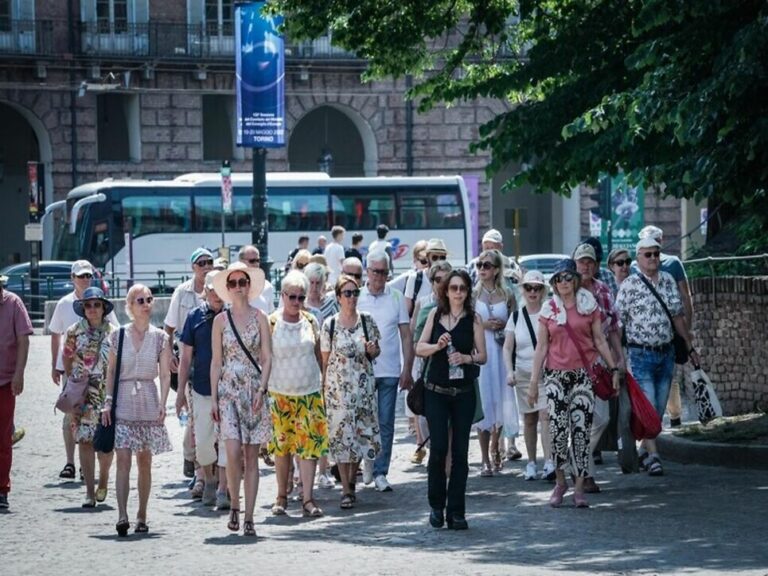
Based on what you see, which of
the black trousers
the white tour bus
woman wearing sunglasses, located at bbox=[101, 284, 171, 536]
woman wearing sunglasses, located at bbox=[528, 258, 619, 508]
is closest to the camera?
the black trousers

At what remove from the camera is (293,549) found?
11539 millimetres

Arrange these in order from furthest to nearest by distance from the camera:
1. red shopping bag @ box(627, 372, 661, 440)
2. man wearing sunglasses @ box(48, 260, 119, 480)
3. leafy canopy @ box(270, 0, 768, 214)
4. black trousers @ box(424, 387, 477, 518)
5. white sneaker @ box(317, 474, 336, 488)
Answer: man wearing sunglasses @ box(48, 260, 119, 480) → white sneaker @ box(317, 474, 336, 488) → red shopping bag @ box(627, 372, 661, 440) → leafy canopy @ box(270, 0, 768, 214) → black trousers @ box(424, 387, 477, 518)

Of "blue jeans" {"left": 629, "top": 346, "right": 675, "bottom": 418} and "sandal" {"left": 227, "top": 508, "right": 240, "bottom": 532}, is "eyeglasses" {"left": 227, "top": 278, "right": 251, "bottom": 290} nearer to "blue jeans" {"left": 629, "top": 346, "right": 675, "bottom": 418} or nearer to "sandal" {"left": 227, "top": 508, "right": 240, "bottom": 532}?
"sandal" {"left": 227, "top": 508, "right": 240, "bottom": 532}

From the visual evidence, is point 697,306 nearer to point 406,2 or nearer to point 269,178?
point 406,2

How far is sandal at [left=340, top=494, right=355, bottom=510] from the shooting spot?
44.6 ft

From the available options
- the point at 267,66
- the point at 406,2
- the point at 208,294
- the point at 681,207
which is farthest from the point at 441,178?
the point at 208,294

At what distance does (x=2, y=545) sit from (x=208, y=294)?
2502mm

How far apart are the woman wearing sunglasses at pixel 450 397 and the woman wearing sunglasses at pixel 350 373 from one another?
5.31ft

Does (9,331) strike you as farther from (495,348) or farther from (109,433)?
(495,348)

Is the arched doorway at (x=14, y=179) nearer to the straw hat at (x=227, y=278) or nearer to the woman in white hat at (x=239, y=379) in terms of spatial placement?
the straw hat at (x=227, y=278)

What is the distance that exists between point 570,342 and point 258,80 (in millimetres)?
18054

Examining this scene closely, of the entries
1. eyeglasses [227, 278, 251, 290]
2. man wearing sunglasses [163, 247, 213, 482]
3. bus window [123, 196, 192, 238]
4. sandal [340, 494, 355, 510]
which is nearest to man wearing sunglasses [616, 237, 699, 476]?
sandal [340, 494, 355, 510]

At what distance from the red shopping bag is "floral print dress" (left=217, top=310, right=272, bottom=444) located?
2908mm

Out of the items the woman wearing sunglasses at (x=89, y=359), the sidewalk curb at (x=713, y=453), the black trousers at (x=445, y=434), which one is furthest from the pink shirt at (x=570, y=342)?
the woman wearing sunglasses at (x=89, y=359)
